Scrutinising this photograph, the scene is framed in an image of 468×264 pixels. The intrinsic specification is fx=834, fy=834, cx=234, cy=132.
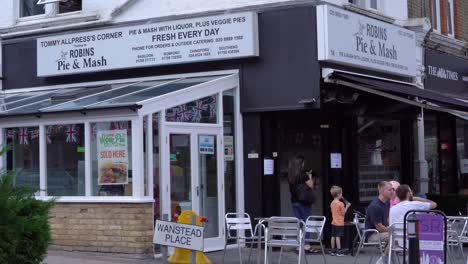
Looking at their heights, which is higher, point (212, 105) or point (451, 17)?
point (451, 17)

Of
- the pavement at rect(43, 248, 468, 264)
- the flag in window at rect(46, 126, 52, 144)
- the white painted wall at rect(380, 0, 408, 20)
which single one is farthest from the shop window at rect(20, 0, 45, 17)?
the white painted wall at rect(380, 0, 408, 20)

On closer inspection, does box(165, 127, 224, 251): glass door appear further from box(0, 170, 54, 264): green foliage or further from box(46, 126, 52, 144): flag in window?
box(0, 170, 54, 264): green foliage

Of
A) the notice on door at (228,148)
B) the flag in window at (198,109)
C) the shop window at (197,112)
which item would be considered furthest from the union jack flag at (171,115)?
the notice on door at (228,148)

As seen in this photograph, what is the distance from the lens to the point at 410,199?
11.3m

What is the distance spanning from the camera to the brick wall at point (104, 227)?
13680 millimetres

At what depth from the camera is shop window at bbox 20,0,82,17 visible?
1816 cm

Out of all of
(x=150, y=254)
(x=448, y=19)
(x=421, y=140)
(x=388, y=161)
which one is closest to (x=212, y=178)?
(x=150, y=254)

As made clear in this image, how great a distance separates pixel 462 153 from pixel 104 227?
10557 mm

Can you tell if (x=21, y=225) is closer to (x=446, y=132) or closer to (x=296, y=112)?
(x=296, y=112)

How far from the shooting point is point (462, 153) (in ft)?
68.8

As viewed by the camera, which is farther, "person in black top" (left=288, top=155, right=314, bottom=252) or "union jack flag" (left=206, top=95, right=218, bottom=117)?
"union jack flag" (left=206, top=95, right=218, bottom=117)

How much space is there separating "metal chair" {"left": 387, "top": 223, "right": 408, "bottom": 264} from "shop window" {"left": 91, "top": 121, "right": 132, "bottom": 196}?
5025mm

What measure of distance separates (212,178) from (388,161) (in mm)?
→ 4271

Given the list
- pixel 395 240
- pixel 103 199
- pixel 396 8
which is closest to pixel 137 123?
pixel 103 199
